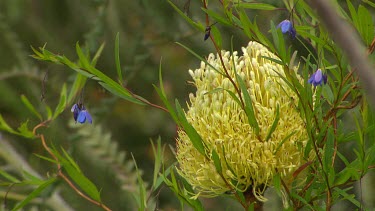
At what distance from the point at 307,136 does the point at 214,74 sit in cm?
9

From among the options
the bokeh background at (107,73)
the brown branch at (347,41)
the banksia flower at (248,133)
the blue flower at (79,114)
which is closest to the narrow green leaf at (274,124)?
the banksia flower at (248,133)

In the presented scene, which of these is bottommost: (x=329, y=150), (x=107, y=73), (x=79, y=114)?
(x=329, y=150)

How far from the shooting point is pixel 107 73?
5.06ft

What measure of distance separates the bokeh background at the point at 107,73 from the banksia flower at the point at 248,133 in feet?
1.87

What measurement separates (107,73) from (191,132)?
3.30 ft

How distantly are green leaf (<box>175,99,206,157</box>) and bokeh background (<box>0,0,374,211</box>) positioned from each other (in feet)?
1.95

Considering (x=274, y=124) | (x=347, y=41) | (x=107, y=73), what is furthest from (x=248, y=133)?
(x=107, y=73)

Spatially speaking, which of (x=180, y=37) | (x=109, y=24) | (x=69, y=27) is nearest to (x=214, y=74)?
(x=180, y=37)

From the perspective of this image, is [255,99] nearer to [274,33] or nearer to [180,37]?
[274,33]

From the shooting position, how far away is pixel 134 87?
1532 mm

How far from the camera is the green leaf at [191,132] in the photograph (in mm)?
553

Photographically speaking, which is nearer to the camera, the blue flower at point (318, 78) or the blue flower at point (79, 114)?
the blue flower at point (318, 78)

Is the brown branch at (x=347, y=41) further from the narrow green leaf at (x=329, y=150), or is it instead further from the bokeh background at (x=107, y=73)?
the bokeh background at (x=107, y=73)

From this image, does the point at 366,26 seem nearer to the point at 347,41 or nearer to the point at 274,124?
the point at 274,124
